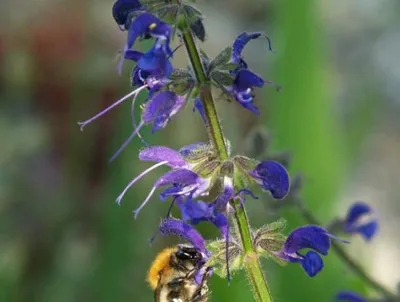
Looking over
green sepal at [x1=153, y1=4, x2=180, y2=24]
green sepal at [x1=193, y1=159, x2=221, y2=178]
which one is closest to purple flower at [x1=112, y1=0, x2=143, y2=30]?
green sepal at [x1=153, y1=4, x2=180, y2=24]

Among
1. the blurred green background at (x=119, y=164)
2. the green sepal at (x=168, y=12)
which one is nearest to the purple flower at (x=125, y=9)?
the green sepal at (x=168, y=12)

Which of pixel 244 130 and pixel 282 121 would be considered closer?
pixel 282 121

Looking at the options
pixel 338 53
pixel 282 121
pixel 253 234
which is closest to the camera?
pixel 253 234

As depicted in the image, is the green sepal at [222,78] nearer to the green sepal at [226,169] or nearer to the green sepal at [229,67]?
the green sepal at [229,67]

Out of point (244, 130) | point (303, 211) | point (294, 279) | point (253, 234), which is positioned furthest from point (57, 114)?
point (253, 234)

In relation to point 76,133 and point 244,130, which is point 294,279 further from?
point 244,130

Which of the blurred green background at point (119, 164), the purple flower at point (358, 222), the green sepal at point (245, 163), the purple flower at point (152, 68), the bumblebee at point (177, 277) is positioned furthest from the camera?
the blurred green background at point (119, 164)
